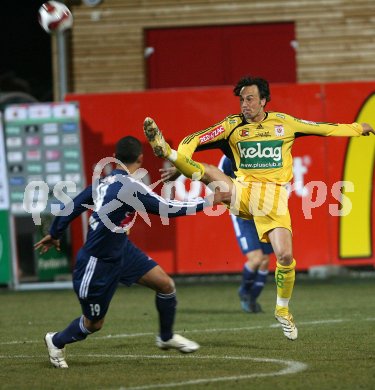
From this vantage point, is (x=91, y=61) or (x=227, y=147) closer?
(x=227, y=147)

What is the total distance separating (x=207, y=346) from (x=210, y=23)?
12.2 m

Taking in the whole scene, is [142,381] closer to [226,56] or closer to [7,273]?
[7,273]

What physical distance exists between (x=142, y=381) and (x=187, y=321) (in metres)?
4.75

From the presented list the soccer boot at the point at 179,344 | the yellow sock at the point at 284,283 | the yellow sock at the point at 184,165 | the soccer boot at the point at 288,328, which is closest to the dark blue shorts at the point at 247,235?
the yellow sock at the point at 284,283

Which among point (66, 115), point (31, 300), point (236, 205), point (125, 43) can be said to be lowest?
point (31, 300)

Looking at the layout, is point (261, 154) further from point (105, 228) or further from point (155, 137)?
point (105, 228)

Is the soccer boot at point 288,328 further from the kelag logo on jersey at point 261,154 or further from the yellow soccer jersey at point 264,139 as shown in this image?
the kelag logo on jersey at point 261,154

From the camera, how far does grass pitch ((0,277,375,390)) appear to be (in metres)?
8.45

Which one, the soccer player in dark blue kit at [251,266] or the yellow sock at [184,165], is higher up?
the yellow sock at [184,165]

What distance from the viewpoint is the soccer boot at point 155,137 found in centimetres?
1020

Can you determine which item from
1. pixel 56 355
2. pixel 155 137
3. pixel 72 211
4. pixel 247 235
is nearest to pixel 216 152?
pixel 247 235

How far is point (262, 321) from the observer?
1286cm

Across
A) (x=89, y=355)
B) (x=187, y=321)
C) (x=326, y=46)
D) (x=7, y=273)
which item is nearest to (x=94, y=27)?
(x=326, y=46)

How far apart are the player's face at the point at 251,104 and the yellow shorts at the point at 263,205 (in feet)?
2.09
